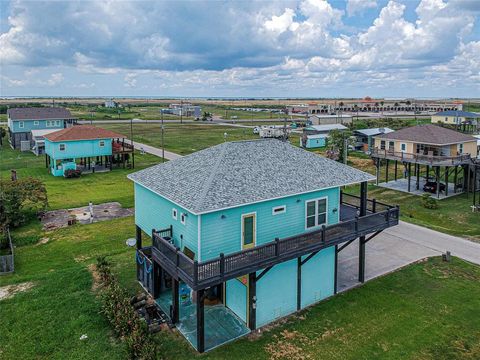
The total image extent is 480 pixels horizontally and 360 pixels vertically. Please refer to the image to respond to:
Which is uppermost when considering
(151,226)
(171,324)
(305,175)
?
(305,175)

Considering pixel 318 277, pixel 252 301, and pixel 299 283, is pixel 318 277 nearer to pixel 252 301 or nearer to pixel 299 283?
pixel 299 283

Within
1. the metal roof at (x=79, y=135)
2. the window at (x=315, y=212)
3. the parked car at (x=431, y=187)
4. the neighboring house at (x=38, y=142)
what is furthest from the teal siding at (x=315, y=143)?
the window at (x=315, y=212)

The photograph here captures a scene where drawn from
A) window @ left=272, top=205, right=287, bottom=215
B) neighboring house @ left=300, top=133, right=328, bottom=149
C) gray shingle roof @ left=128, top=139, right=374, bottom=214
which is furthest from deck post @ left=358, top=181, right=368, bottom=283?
neighboring house @ left=300, top=133, right=328, bottom=149

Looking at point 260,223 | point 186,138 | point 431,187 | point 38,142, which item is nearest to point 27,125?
point 38,142

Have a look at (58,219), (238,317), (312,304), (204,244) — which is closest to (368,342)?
(312,304)

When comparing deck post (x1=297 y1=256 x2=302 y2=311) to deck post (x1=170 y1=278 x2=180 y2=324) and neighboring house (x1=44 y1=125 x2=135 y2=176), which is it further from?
neighboring house (x1=44 y1=125 x2=135 y2=176)

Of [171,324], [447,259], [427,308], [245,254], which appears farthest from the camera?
[447,259]

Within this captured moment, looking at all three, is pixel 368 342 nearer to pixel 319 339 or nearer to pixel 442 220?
pixel 319 339

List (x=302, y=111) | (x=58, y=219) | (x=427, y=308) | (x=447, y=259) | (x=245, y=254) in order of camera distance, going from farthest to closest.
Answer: (x=302, y=111), (x=58, y=219), (x=447, y=259), (x=427, y=308), (x=245, y=254)
